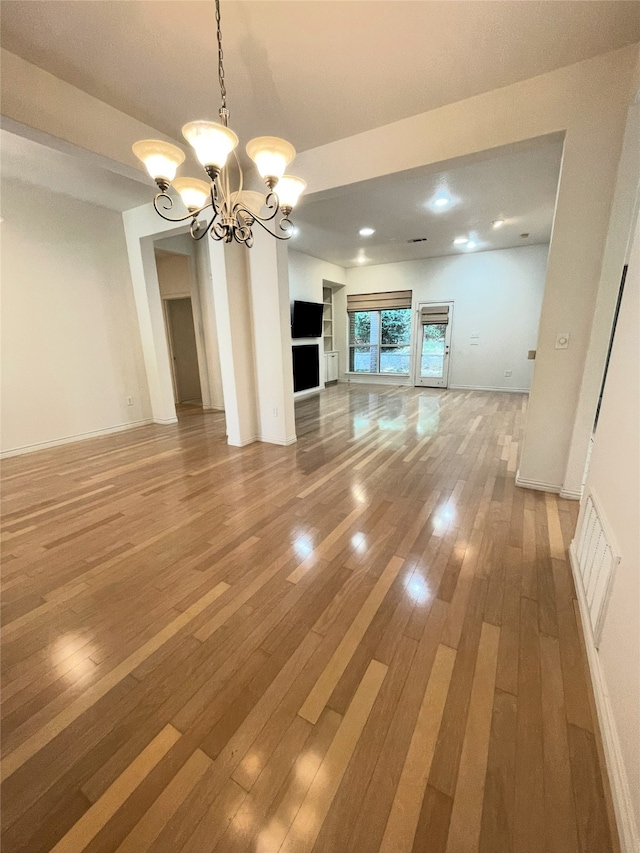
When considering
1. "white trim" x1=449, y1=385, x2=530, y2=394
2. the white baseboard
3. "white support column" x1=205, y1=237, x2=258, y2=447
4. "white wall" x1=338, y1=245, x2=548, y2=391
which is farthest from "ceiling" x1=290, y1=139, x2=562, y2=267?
the white baseboard

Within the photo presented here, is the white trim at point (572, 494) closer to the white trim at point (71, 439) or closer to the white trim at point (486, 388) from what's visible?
the white trim at point (486, 388)

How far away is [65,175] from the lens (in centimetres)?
354

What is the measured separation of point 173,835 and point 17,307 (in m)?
5.06

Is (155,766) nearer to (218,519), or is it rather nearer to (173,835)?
(173,835)

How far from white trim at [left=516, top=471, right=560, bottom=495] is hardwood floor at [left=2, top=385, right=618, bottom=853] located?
152 mm

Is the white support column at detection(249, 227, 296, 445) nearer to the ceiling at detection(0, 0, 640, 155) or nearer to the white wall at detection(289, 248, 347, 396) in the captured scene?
the ceiling at detection(0, 0, 640, 155)

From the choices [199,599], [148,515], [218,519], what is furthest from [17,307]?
[199,599]

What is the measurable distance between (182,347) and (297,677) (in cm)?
703

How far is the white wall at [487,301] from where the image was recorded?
276 inches

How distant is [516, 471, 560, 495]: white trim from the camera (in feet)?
9.23

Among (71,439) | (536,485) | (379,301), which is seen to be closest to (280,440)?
(536,485)

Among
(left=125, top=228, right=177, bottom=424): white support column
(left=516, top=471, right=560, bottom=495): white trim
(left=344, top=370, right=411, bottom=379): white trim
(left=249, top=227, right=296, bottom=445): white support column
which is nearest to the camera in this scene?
(left=516, top=471, right=560, bottom=495): white trim

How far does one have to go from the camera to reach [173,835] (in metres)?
0.91

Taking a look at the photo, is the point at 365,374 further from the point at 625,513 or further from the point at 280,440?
the point at 625,513
